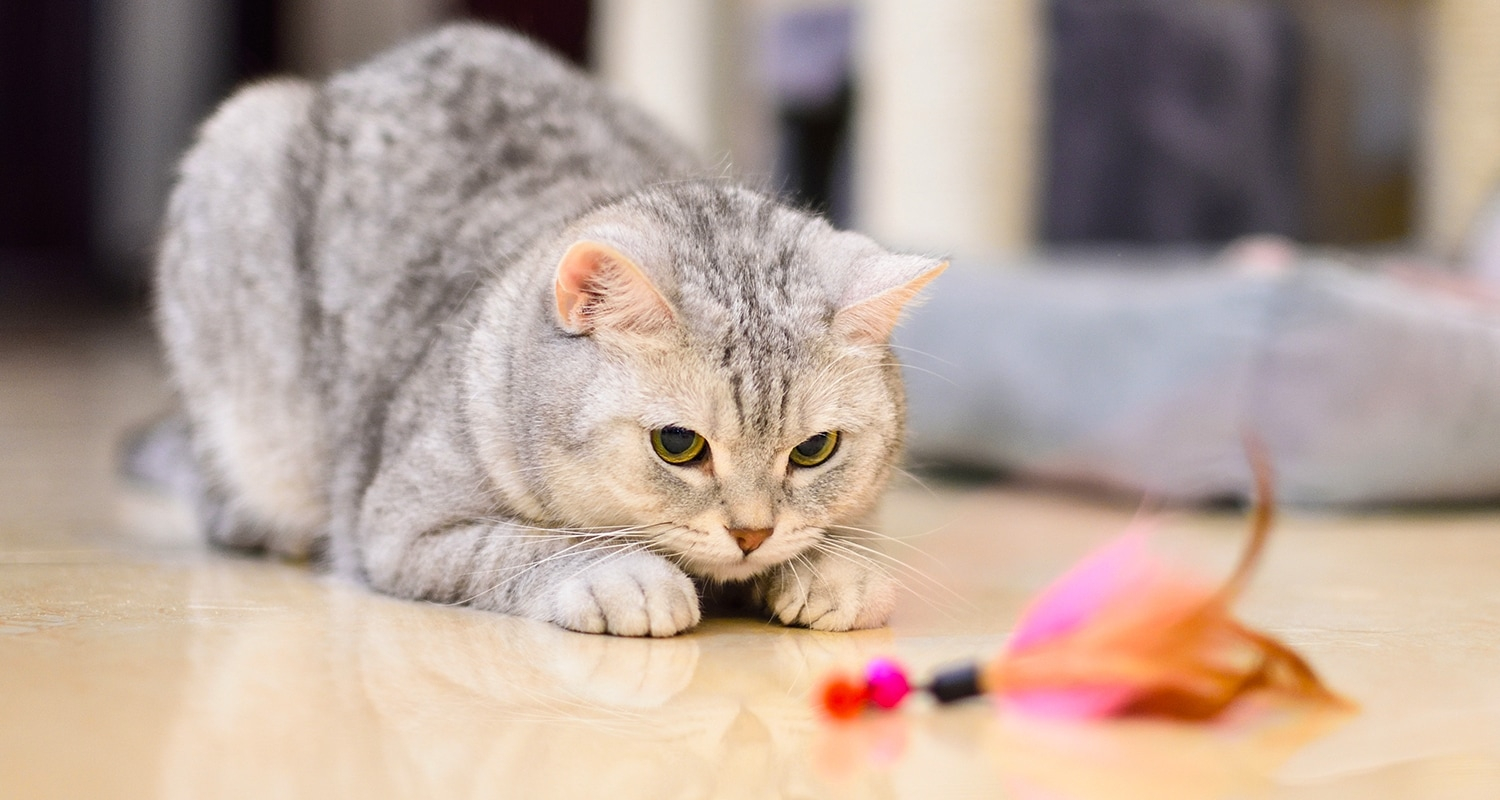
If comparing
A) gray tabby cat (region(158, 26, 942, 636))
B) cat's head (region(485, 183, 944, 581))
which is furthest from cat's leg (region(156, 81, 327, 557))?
cat's head (region(485, 183, 944, 581))

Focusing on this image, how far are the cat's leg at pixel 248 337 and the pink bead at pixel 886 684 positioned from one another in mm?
1048

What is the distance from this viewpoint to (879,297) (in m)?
1.50

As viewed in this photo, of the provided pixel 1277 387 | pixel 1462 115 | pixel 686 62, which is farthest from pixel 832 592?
pixel 686 62

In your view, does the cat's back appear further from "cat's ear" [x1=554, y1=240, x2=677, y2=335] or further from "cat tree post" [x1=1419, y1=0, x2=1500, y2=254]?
"cat tree post" [x1=1419, y1=0, x2=1500, y2=254]

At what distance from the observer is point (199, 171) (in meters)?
2.16

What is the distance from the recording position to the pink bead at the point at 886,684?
1190 millimetres

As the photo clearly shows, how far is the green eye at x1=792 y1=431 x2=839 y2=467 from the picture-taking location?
4.87 ft

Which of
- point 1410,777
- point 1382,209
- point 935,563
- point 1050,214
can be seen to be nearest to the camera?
point 1410,777

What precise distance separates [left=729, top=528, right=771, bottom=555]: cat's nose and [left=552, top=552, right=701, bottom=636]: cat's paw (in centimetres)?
7

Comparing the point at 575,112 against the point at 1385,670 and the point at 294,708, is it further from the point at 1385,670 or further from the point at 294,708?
the point at 1385,670

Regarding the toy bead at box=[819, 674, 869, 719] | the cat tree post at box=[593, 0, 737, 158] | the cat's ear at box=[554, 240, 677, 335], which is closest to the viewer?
the toy bead at box=[819, 674, 869, 719]

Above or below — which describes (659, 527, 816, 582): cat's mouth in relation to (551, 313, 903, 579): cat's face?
below

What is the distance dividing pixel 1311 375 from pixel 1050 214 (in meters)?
2.60

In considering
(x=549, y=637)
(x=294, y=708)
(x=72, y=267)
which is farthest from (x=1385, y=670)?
(x=72, y=267)
